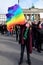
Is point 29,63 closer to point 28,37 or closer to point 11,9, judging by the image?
point 28,37

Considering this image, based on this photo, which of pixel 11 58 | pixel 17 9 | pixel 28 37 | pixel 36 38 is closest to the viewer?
pixel 28 37

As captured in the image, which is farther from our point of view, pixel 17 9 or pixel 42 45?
pixel 42 45

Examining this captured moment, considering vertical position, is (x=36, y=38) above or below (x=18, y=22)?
below

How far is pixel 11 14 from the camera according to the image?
11.9m

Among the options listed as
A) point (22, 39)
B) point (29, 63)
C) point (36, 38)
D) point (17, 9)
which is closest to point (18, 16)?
point (17, 9)

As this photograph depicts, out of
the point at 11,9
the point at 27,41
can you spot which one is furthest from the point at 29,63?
the point at 11,9

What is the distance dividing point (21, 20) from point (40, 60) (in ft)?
6.89

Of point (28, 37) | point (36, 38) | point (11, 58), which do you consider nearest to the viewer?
point (28, 37)

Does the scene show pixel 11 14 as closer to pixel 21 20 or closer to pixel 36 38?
pixel 21 20

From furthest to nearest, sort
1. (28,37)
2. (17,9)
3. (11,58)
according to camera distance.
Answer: (11,58)
(17,9)
(28,37)

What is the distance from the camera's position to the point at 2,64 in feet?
36.8

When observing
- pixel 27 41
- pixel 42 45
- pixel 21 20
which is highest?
pixel 21 20

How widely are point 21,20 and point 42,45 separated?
6282mm

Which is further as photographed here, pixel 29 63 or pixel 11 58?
pixel 11 58
